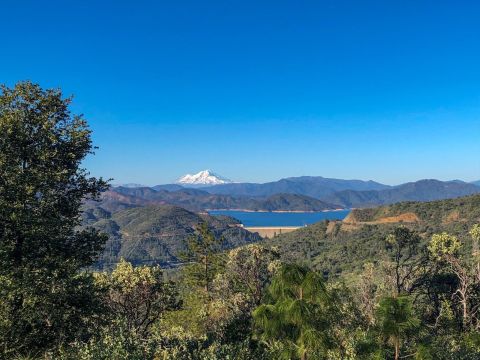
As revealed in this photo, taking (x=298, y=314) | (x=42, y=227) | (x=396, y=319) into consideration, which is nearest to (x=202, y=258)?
(x=42, y=227)

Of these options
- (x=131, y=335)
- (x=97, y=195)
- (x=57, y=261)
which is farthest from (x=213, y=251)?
(x=131, y=335)

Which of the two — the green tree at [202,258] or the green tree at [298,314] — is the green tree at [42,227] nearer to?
the green tree at [298,314]

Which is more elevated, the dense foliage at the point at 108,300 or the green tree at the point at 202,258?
the dense foliage at the point at 108,300

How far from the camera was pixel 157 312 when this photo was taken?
35.8 metres

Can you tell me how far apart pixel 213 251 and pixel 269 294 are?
46.0m

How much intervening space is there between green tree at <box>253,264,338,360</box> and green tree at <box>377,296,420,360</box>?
61.8 inches

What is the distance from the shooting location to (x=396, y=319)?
9.63 metres

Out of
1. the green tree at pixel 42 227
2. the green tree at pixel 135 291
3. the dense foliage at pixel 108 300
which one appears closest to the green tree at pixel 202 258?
the dense foliage at pixel 108 300

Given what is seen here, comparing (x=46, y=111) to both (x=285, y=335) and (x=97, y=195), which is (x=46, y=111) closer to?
(x=97, y=195)

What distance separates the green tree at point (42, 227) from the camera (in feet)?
52.1

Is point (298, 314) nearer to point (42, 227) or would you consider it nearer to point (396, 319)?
point (396, 319)

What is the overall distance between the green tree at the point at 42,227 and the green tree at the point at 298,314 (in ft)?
36.6

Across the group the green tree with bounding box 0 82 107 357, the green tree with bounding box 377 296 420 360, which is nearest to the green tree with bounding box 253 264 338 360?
the green tree with bounding box 377 296 420 360

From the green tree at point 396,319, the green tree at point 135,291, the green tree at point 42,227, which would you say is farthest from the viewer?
the green tree at point 135,291
